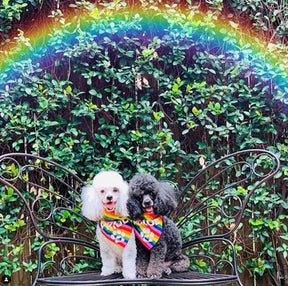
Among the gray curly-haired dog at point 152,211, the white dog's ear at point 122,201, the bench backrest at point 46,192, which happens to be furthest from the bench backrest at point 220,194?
the white dog's ear at point 122,201

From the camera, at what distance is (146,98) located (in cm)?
338

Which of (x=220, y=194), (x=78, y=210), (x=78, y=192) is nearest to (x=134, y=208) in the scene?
(x=78, y=210)

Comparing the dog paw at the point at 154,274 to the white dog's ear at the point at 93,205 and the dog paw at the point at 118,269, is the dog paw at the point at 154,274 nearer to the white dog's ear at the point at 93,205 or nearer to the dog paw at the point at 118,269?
the dog paw at the point at 118,269

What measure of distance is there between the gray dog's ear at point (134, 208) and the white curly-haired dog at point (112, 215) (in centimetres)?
2

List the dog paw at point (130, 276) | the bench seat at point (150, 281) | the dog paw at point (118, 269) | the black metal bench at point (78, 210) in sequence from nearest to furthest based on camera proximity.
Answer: the bench seat at point (150, 281)
the dog paw at point (130, 276)
the dog paw at point (118, 269)
the black metal bench at point (78, 210)

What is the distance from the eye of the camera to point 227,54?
344cm

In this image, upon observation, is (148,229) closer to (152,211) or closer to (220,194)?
(152,211)

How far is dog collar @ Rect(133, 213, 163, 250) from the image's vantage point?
242 cm

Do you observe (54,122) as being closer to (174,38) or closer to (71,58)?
(71,58)

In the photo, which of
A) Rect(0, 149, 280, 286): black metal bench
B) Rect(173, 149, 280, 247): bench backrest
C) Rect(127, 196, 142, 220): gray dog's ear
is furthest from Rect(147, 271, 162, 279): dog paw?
Rect(173, 149, 280, 247): bench backrest

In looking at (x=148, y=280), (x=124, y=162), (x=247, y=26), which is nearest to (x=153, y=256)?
(x=148, y=280)

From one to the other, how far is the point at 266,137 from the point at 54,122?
1.36 meters

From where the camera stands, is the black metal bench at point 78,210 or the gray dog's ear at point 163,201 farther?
the black metal bench at point 78,210

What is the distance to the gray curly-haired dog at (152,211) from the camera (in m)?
2.39
